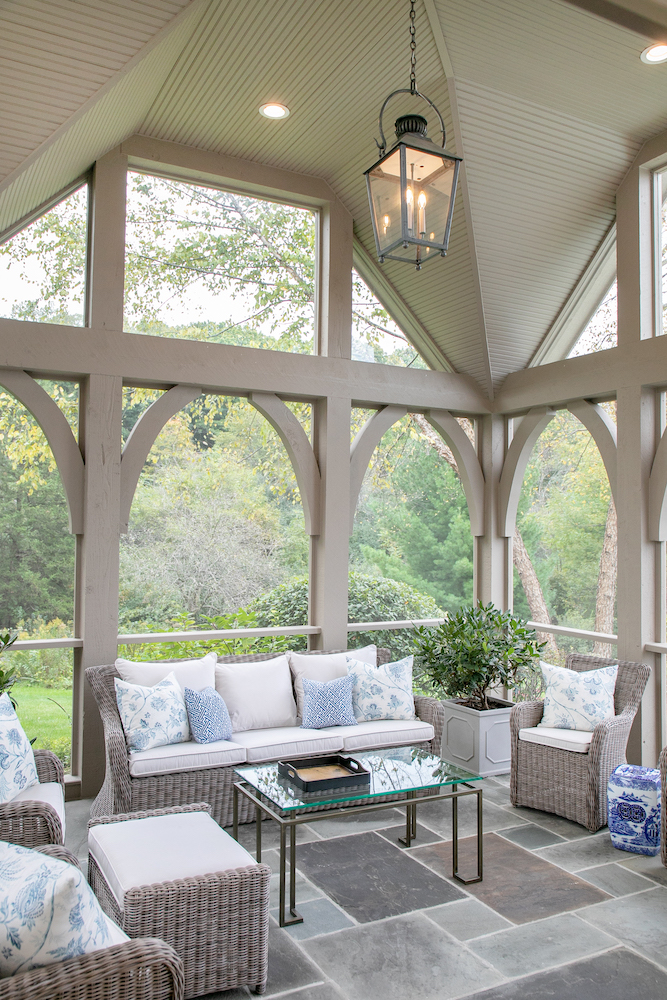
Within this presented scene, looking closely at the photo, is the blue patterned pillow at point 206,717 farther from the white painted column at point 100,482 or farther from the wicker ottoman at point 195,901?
the wicker ottoman at point 195,901

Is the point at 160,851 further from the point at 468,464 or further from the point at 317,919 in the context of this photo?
the point at 468,464

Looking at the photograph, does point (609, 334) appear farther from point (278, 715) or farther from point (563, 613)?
point (278, 715)

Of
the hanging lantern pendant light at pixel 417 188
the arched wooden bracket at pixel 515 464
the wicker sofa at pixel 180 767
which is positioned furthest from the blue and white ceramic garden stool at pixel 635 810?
the hanging lantern pendant light at pixel 417 188

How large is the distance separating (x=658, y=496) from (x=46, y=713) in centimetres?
638

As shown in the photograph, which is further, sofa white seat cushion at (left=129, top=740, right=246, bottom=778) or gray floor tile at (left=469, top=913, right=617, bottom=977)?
sofa white seat cushion at (left=129, top=740, right=246, bottom=778)

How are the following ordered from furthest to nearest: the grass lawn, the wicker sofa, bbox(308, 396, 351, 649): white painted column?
the grass lawn, bbox(308, 396, 351, 649): white painted column, the wicker sofa

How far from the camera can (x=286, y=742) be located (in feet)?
15.3

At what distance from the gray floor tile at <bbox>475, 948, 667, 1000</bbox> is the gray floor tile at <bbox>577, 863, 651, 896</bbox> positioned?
65 centimetres

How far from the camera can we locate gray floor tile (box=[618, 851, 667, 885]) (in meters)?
3.90

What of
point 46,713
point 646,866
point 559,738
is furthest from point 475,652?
point 46,713

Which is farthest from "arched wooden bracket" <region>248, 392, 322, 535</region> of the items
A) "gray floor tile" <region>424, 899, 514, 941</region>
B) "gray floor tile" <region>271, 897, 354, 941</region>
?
"gray floor tile" <region>424, 899, 514, 941</region>

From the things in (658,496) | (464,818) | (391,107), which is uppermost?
(391,107)

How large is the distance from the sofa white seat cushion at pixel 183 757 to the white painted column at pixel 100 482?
0.79 m

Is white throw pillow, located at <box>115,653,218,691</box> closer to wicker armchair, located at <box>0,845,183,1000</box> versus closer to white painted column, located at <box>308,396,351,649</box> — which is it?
white painted column, located at <box>308,396,351,649</box>
